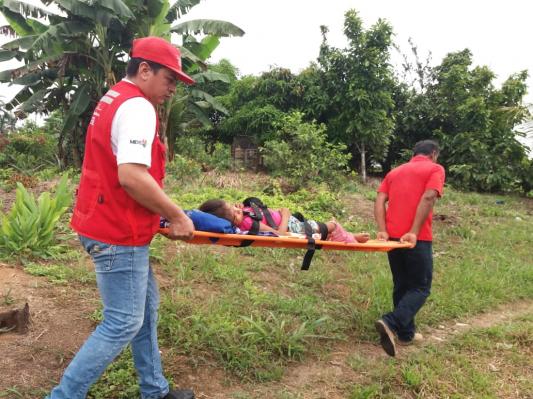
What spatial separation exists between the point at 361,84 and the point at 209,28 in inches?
170

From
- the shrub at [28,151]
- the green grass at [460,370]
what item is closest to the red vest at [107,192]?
the green grass at [460,370]

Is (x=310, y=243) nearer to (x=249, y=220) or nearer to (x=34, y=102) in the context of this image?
(x=249, y=220)

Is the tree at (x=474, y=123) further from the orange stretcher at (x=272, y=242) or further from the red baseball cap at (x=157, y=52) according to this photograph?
the red baseball cap at (x=157, y=52)

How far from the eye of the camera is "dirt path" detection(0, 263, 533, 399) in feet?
9.45

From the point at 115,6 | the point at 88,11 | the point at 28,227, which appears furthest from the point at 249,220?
the point at 88,11

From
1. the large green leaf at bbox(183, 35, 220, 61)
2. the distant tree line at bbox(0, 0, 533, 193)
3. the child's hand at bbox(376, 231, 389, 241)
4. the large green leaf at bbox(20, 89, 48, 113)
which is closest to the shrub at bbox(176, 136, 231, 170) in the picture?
the distant tree line at bbox(0, 0, 533, 193)

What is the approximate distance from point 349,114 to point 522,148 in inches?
201

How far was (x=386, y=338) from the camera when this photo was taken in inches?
135

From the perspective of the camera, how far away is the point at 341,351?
3.61 m

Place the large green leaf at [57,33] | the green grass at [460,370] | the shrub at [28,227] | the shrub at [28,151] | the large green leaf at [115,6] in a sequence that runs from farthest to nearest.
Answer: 1. the shrub at [28,151]
2. the large green leaf at [57,33]
3. the large green leaf at [115,6]
4. the shrub at [28,227]
5. the green grass at [460,370]

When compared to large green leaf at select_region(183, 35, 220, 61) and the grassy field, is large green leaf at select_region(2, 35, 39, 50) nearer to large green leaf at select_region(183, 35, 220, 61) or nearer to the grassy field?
large green leaf at select_region(183, 35, 220, 61)

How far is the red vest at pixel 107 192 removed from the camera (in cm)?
211

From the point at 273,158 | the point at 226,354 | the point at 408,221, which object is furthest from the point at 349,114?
the point at 226,354

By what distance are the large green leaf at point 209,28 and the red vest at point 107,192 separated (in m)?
9.50
